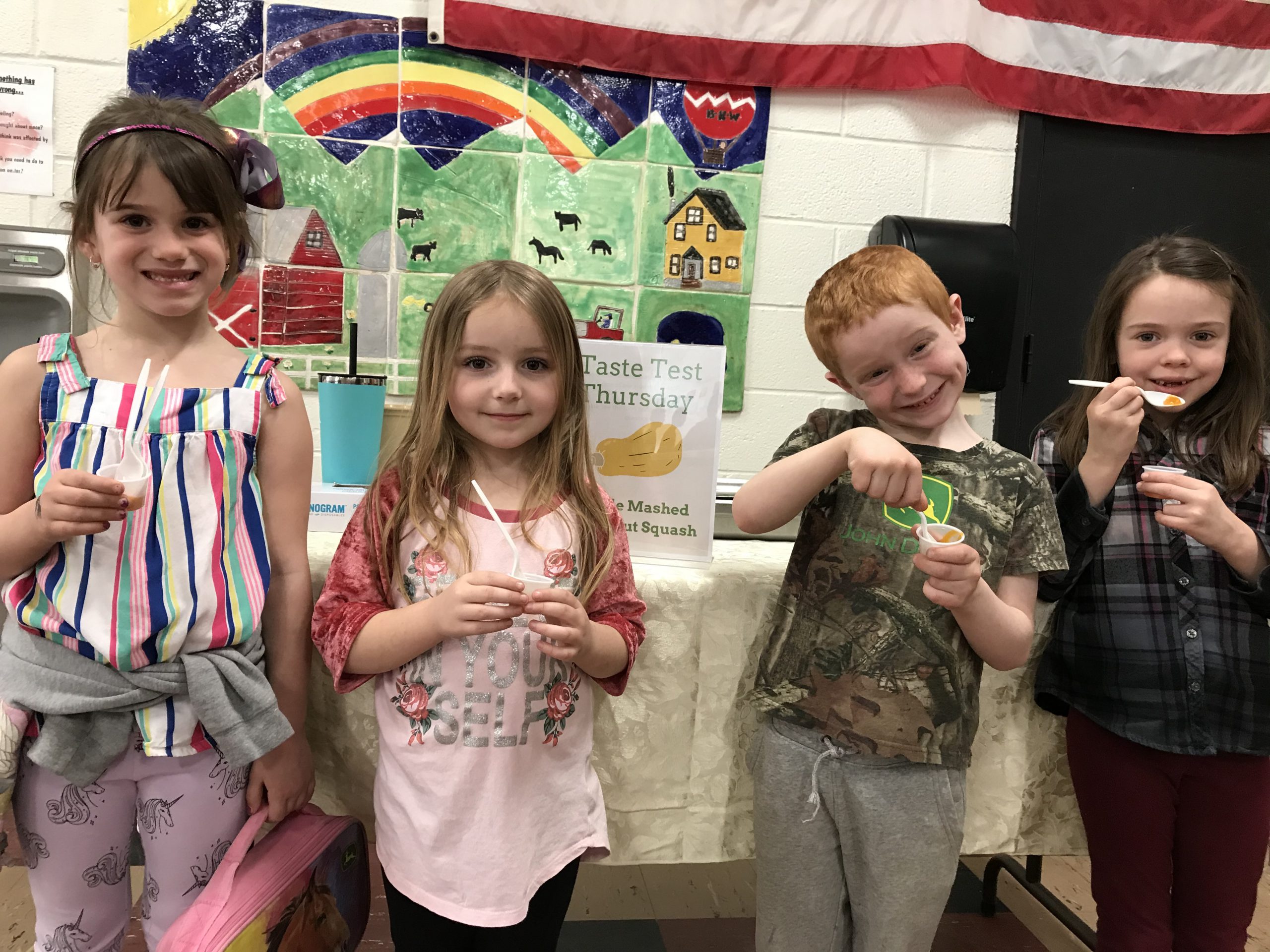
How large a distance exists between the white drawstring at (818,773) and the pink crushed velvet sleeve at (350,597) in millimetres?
562

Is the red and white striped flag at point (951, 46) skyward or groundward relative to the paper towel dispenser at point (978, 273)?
skyward

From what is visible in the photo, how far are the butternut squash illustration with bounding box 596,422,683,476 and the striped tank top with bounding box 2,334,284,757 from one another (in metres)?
0.48

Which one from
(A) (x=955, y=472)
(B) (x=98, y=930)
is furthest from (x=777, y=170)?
(B) (x=98, y=930)

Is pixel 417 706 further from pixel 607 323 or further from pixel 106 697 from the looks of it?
pixel 607 323

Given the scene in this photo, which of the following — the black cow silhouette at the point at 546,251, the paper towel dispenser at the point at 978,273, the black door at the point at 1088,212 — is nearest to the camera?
the paper towel dispenser at the point at 978,273

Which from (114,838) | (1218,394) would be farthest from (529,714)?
(1218,394)

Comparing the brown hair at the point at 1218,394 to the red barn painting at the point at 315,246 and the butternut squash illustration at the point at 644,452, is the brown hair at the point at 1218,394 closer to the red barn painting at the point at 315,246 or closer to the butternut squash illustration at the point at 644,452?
the butternut squash illustration at the point at 644,452

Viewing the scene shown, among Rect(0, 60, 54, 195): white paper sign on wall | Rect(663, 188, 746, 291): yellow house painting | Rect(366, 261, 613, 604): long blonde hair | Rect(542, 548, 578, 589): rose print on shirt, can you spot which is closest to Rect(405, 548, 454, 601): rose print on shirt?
Rect(366, 261, 613, 604): long blonde hair

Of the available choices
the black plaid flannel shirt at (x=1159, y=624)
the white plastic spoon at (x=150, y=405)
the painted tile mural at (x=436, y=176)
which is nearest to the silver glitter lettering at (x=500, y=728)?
the white plastic spoon at (x=150, y=405)

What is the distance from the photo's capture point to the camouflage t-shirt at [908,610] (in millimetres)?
1044

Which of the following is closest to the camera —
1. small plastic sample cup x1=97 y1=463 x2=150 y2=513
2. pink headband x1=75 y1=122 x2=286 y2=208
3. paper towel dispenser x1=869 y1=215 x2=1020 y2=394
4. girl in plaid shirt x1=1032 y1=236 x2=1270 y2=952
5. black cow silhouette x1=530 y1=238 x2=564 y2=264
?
small plastic sample cup x1=97 y1=463 x2=150 y2=513

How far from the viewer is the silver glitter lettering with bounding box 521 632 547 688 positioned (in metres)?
1.02

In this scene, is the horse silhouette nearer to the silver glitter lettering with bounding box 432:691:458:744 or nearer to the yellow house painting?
the silver glitter lettering with bounding box 432:691:458:744

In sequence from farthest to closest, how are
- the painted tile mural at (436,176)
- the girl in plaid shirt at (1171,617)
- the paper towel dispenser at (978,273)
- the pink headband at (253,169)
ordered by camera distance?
the painted tile mural at (436,176)
the paper towel dispenser at (978,273)
the girl in plaid shirt at (1171,617)
the pink headband at (253,169)
